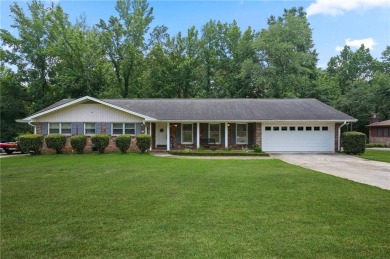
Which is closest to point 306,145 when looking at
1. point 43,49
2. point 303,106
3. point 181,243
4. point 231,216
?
point 303,106

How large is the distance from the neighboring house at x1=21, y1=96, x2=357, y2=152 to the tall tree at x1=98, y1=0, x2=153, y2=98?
14420 mm

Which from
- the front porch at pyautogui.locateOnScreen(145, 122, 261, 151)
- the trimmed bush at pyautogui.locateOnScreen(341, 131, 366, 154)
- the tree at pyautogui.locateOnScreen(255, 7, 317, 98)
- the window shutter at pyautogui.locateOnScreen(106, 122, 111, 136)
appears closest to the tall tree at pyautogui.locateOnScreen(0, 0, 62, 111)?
the window shutter at pyautogui.locateOnScreen(106, 122, 111, 136)

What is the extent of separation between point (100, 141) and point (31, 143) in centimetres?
422

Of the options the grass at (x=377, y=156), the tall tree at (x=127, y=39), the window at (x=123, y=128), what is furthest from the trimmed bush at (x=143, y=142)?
the tall tree at (x=127, y=39)

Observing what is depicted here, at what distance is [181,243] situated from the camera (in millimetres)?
3904

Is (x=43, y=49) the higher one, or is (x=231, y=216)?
(x=43, y=49)

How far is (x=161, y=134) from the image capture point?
821 inches

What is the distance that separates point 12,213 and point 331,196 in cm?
654

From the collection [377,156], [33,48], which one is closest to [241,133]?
[377,156]

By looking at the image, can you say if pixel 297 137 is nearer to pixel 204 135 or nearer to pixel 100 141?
pixel 204 135

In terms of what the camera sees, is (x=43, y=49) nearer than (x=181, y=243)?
No

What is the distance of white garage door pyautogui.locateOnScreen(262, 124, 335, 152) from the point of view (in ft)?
64.7

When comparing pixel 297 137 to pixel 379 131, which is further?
pixel 379 131

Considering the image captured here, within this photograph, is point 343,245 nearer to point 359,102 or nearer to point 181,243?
point 181,243
